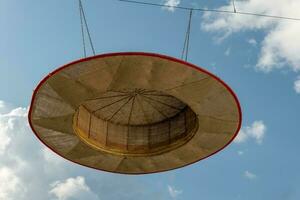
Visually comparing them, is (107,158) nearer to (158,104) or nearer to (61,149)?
(61,149)

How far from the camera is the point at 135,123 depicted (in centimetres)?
3522

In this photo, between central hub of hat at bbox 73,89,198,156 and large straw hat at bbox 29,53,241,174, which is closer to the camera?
large straw hat at bbox 29,53,241,174

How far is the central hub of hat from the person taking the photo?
108 feet

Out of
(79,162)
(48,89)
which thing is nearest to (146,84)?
(48,89)

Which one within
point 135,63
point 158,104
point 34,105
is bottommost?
point 34,105

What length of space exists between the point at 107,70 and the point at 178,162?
12.3 metres

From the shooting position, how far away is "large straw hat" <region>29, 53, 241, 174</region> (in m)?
26.1

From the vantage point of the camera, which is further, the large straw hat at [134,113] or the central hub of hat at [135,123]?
the central hub of hat at [135,123]

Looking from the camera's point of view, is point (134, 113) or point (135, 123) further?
point (135, 123)

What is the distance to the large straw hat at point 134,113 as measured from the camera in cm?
2613

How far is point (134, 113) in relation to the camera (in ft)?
112

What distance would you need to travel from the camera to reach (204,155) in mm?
35188

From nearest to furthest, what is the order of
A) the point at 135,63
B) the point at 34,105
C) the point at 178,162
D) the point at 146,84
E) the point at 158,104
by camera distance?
the point at 135,63, the point at 146,84, the point at 34,105, the point at 158,104, the point at 178,162

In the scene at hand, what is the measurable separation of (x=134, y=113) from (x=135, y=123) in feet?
4.43
